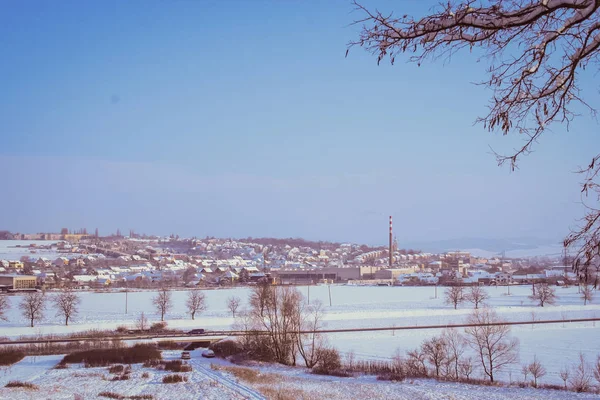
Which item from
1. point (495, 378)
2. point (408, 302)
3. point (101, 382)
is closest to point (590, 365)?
point (495, 378)

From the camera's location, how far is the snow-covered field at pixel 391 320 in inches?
1094

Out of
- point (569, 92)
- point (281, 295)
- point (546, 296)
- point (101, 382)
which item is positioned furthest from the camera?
point (546, 296)

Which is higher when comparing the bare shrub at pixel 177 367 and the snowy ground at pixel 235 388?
the snowy ground at pixel 235 388

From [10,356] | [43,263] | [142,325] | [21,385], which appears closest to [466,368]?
[21,385]

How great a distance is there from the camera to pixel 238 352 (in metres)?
27.7

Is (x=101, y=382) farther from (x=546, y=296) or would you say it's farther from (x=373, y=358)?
(x=546, y=296)

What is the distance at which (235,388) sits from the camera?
17.0 metres

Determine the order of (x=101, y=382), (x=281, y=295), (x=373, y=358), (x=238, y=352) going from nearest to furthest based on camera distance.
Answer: (x=101, y=382), (x=373, y=358), (x=238, y=352), (x=281, y=295)

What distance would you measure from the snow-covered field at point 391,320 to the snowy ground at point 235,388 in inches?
184

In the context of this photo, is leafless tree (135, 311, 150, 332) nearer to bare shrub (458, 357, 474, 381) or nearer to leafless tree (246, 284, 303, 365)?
leafless tree (246, 284, 303, 365)

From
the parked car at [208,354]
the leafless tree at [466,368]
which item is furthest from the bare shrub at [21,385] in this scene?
the leafless tree at [466,368]

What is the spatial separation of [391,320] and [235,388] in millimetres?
27992

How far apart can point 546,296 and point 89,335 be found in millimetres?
39909

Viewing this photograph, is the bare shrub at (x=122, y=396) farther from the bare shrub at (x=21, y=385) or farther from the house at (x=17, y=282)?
the house at (x=17, y=282)
